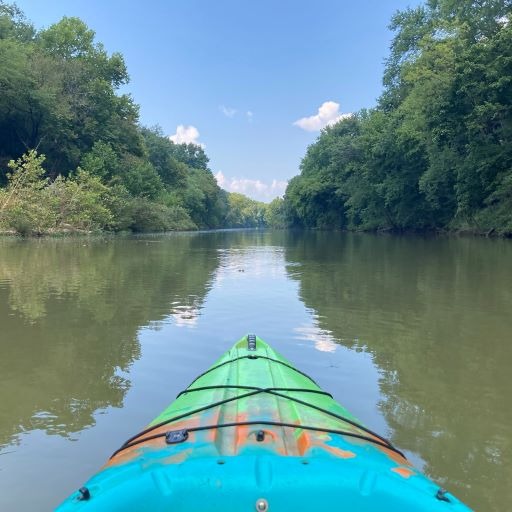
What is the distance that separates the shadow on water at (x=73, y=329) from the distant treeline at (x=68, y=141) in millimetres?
16558

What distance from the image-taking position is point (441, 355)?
612 cm

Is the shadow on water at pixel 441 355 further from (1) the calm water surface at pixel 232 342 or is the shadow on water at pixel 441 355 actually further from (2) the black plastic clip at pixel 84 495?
(2) the black plastic clip at pixel 84 495

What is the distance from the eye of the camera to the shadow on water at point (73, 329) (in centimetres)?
447

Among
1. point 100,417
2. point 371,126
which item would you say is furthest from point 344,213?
point 100,417

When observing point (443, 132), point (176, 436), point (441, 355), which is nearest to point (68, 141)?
point (443, 132)

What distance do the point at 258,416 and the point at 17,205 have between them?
27683mm

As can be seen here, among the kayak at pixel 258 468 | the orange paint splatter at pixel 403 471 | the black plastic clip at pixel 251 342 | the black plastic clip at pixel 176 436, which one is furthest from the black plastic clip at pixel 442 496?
the black plastic clip at pixel 251 342

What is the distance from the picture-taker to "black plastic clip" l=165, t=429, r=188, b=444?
244 centimetres

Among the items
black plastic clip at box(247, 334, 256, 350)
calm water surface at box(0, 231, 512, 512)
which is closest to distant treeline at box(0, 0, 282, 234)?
calm water surface at box(0, 231, 512, 512)

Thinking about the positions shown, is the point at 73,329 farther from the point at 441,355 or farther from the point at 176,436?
the point at 176,436

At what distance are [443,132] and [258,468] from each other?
29856 millimetres

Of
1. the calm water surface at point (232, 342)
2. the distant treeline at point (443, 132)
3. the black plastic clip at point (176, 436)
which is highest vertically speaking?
the distant treeline at point (443, 132)

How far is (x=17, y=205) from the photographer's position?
88.0 feet

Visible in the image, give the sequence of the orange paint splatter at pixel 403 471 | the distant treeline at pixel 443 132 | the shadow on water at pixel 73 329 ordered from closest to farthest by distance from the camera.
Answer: the orange paint splatter at pixel 403 471, the shadow on water at pixel 73 329, the distant treeline at pixel 443 132
